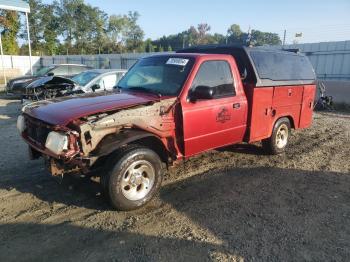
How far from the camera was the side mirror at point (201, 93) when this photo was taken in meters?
4.79

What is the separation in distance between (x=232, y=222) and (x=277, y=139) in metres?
3.51

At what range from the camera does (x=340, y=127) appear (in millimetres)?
10422

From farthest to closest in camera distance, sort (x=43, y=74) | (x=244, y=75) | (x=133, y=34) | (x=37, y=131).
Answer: (x=133, y=34)
(x=43, y=74)
(x=244, y=75)
(x=37, y=131)

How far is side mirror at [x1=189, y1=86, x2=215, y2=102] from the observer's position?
4.79 meters

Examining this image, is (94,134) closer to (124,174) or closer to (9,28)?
(124,174)

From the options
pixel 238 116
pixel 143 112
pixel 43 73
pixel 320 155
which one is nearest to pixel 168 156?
pixel 143 112

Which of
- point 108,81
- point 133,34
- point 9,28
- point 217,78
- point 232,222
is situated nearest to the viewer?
point 232,222

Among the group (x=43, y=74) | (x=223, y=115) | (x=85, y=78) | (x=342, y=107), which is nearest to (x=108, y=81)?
(x=85, y=78)

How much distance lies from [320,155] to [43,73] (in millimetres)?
15156

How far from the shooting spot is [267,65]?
21.3ft

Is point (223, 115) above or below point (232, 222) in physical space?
above

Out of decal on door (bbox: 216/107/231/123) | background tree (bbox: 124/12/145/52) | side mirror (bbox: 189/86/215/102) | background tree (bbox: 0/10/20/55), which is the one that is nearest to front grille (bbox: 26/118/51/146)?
side mirror (bbox: 189/86/215/102)

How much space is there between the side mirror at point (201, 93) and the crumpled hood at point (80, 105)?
566 millimetres

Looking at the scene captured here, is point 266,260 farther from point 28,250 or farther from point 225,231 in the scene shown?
point 28,250
